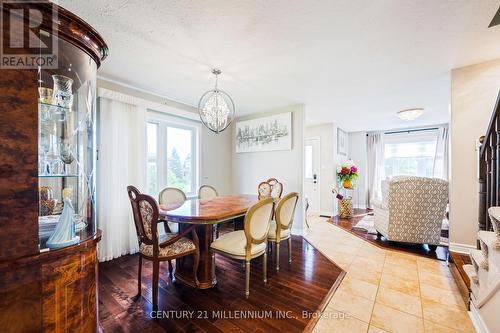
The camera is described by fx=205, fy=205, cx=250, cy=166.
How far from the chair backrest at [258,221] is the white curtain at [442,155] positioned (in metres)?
6.08

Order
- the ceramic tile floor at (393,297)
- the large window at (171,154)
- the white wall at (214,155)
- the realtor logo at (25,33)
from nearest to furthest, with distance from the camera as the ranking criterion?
1. the realtor logo at (25,33)
2. the ceramic tile floor at (393,297)
3. the large window at (171,154)
4. the white wall at (214,155)

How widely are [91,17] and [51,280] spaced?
1964 millimetres

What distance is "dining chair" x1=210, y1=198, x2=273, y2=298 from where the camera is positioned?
186cm

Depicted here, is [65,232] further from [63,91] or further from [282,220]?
[282,220]

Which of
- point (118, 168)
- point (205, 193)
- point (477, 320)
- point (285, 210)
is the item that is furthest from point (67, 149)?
point (477, 320)

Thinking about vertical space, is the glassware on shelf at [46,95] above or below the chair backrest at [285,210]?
above

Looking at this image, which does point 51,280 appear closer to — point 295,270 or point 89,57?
point 89,57

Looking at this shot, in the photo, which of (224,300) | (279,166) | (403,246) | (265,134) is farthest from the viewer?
(265,134)

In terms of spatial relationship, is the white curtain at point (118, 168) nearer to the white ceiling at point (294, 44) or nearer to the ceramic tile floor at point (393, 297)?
the white ceiling at point (294, 44)

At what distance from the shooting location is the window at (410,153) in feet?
19.2

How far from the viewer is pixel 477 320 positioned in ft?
5.00

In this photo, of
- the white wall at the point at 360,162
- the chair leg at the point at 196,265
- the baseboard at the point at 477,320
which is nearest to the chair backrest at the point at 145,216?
the chair leg at the point at 196,265

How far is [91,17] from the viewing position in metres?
1.71

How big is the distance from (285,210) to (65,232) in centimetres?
191
